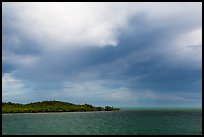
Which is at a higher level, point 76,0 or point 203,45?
point 76,0

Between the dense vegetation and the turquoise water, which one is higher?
the dense vegetation

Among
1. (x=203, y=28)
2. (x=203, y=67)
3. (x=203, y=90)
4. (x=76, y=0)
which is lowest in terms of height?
(x=203, y=90)

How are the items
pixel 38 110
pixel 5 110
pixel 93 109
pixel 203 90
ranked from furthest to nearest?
pixel 93 109 < pixel 38 110 < pixel 5 110 < pixel 203 90

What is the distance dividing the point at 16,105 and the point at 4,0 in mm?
175092

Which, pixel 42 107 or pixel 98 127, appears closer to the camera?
pixel 98 127

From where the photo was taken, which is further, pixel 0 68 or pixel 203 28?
pixel 0 68

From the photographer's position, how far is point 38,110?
168000 mm

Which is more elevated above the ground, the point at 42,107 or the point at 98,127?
the point at 42,107

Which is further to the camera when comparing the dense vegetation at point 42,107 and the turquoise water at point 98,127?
the dense vegetation at point 42,107

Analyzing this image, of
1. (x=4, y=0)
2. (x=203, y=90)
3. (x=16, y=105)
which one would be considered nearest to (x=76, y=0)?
(x=4, y=0)

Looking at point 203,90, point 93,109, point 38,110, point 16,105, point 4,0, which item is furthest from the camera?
point 93,109

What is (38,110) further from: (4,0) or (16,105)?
(4,0)

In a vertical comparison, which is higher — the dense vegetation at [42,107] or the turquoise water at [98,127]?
the dense vegetation at [42,107]

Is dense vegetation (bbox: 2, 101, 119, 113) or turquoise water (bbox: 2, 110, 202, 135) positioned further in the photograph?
dense vegetation (bbox: 2, 101, 119, 113)
